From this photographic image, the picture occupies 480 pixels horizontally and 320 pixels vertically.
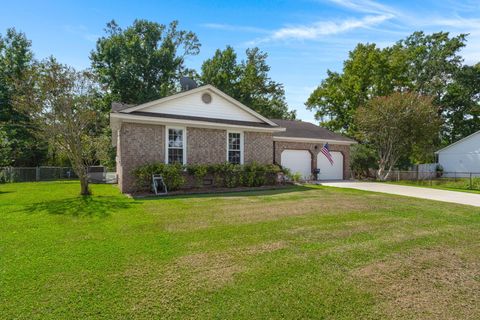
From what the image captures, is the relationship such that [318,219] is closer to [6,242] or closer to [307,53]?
[6,242]

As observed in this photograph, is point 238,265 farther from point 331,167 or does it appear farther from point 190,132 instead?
point 331,167

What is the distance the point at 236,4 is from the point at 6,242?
11.6 metres

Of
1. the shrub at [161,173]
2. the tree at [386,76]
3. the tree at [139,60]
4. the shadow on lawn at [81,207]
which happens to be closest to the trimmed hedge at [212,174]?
the shrub at [161,173]

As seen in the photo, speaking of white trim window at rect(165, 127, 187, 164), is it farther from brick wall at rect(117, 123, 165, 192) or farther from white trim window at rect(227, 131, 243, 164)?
white trim window at rect(227, 131, 243, 164)

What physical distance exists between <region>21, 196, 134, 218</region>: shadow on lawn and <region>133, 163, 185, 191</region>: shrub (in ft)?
6.17

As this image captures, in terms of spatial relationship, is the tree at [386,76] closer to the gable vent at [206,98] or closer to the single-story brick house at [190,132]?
the single-story brick house at [190,132]

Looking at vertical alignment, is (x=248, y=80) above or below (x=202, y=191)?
above

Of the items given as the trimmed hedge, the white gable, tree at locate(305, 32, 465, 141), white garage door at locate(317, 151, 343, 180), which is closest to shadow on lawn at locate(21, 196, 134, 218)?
the trimmed hedge

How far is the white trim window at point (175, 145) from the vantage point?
504 inches

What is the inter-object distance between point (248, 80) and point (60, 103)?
27.6 meters

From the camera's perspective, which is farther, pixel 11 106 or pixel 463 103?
pixel 463 103

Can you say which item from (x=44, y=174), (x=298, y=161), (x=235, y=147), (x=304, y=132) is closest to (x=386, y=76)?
(x=304, y=132)

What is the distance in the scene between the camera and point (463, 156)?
27.1 metres

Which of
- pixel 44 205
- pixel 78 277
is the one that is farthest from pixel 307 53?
pixel 78 277
